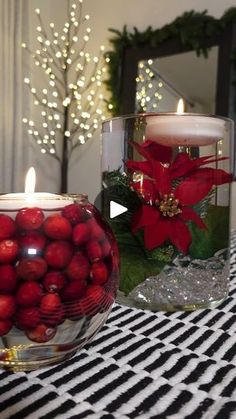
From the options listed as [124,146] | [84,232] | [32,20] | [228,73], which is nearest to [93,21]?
[32,20]

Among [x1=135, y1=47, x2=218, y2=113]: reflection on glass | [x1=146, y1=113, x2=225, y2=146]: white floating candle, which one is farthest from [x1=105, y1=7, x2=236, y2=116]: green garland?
[x1=146, y1=113, x2=225, y2=146]: white floating candle

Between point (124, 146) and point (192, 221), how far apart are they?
10cm

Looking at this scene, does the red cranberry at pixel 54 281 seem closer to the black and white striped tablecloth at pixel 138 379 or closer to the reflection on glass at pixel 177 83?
the black and white striped tablecloth at pixel 138 379

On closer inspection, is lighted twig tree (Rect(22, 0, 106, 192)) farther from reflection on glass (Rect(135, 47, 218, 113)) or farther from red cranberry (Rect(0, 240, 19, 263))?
red cranberry (Rect(0, 240, 19, 263))

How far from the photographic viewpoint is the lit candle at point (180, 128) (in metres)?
0.36

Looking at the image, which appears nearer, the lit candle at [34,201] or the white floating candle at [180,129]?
the lit candle at [34,201]

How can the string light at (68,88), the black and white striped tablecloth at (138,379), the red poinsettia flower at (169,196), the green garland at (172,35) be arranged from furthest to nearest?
1. the string light at (68,88)
2. the green garland at (172,35)
3. the red poinsettia flower at (169,196)
4. the black and white striped tablecloth at (138,379)

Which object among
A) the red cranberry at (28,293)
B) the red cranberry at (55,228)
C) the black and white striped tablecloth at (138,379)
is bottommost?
the black and white striped tablecloth at (138,379)

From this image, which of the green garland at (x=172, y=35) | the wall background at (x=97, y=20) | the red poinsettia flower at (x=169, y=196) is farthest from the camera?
the wall background at (x=97, y=20)

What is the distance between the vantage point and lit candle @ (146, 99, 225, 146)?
361mm

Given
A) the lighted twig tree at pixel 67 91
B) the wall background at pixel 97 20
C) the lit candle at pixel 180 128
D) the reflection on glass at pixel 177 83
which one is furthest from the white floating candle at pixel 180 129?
the lighted twig tree at pixel 67 91

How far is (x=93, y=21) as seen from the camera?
2.64 meters

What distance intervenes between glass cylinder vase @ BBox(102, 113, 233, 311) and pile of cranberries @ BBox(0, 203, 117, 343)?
0.11 meters

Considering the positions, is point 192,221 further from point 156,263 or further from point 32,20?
point 32,20
